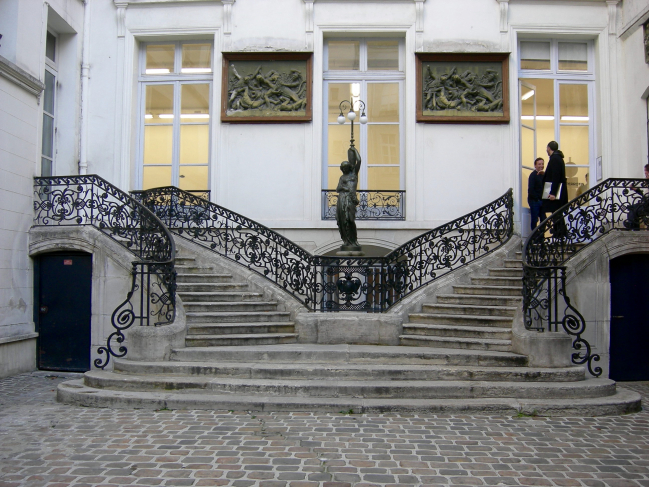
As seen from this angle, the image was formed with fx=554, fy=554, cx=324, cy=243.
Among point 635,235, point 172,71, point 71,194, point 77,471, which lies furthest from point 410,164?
point 77,471

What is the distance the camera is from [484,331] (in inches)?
304

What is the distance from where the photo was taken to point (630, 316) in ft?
29.3

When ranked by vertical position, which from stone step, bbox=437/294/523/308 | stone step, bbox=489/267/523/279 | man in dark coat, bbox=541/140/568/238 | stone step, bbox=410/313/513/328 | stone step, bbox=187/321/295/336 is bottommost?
stone step, bbox=187/321/295/336

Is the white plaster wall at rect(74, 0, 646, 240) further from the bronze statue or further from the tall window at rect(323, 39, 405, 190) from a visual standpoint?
the bronze statue

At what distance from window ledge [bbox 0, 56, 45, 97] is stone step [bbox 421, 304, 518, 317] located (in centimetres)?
768

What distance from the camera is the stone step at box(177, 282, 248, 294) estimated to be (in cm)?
908

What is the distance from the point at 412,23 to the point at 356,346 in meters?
7.39

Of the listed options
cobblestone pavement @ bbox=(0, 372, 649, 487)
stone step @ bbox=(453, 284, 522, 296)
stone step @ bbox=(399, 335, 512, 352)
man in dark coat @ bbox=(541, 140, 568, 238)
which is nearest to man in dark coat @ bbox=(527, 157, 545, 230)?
man in dark coat @ bbox=(541, 140, 568, 238)

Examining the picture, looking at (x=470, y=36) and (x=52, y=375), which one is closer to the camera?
(x=52, y=375)

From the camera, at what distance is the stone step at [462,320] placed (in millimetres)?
7918

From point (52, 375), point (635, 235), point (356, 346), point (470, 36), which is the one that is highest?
point (470, 36)

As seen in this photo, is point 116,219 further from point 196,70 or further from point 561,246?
point 561,246

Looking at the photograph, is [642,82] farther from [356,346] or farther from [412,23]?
[356,346]

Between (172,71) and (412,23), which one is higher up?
(412,23)
